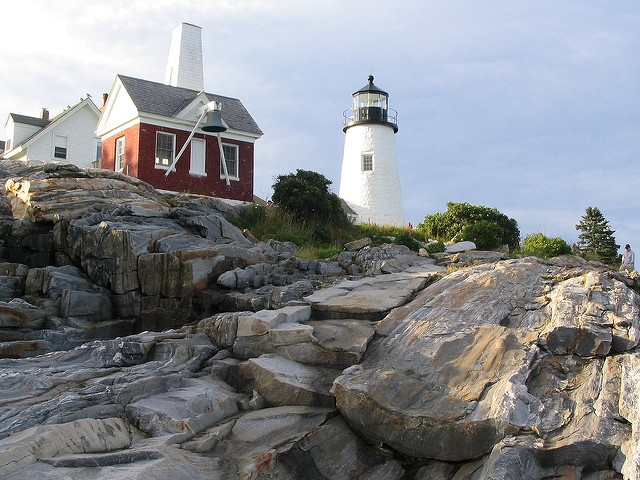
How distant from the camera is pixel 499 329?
30.7 feet

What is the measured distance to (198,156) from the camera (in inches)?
1065

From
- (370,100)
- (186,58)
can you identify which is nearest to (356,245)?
(186,58)

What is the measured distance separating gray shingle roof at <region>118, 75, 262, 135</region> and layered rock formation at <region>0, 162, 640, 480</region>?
13670 mm

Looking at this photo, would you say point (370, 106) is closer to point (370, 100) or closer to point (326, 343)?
point (370, 100)

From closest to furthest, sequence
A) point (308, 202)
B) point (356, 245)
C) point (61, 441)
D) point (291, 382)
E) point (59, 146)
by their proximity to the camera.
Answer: point (61, 441), point (291, 382), point (356, 245), point (308, 202), point (59, 146)

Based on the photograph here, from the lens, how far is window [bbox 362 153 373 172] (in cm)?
3312

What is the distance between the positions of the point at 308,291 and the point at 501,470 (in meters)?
6.82

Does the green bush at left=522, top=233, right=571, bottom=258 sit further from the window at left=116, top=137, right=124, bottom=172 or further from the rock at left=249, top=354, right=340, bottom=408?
the window at left=116, top=137, right=124, bottom=172

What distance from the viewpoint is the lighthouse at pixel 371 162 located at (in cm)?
3250

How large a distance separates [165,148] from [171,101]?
238cm

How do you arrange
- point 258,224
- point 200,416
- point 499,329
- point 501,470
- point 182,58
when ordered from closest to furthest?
point 501,470, point 200,416, point 499,329, point 258,224, point 182,58

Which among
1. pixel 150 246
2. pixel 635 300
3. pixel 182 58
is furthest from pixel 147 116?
pixel 635 300

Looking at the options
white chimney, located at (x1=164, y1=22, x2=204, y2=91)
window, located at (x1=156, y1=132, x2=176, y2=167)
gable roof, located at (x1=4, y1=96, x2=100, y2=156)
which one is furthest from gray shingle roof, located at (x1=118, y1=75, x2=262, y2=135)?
gable roof, located at (x1=4, y1=96, x2=100, y2=156)

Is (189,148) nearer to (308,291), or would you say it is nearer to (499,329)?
(308,291)
